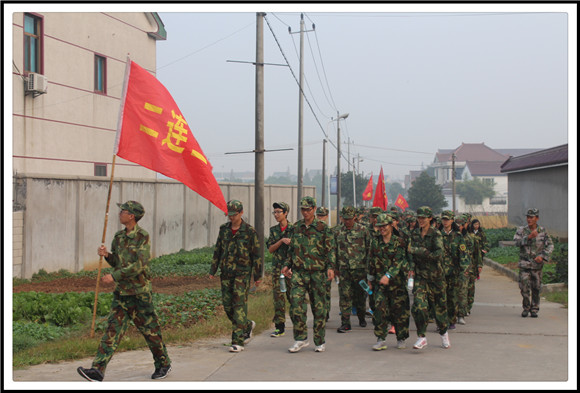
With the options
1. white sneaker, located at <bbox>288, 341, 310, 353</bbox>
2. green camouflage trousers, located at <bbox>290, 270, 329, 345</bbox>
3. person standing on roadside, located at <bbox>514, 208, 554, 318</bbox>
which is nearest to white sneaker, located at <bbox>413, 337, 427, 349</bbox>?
green camouflage trousers, located at <bbox>290, 270, 329, 345</bbox>

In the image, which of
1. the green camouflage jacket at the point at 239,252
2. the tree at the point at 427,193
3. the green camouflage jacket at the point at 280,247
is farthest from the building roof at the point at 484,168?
the green camouflage jacket at the point at 239,252

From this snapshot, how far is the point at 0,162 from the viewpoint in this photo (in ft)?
27.8

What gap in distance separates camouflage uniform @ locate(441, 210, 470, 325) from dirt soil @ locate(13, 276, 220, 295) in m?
6.89

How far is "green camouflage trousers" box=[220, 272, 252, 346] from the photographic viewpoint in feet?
29.7

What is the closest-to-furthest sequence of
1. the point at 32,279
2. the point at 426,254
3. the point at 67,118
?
the point at 426,254
the point at 32,279
the point at 67,118

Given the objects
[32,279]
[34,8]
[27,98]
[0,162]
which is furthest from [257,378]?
[27,98]

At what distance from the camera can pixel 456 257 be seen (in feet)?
36.1

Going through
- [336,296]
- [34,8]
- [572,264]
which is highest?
[34,8]

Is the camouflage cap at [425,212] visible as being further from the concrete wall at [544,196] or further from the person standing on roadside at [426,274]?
the concrete wall at [544,196]

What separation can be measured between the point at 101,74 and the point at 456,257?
18.6 m

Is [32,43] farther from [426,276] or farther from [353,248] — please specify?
[426,276]

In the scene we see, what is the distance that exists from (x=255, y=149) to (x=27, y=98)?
28.6 ft

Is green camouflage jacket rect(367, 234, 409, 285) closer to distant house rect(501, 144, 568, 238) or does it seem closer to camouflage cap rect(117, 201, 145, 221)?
camouflage cap rect(117, 201, 145, 221)

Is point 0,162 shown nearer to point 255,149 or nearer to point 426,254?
point 426,254
